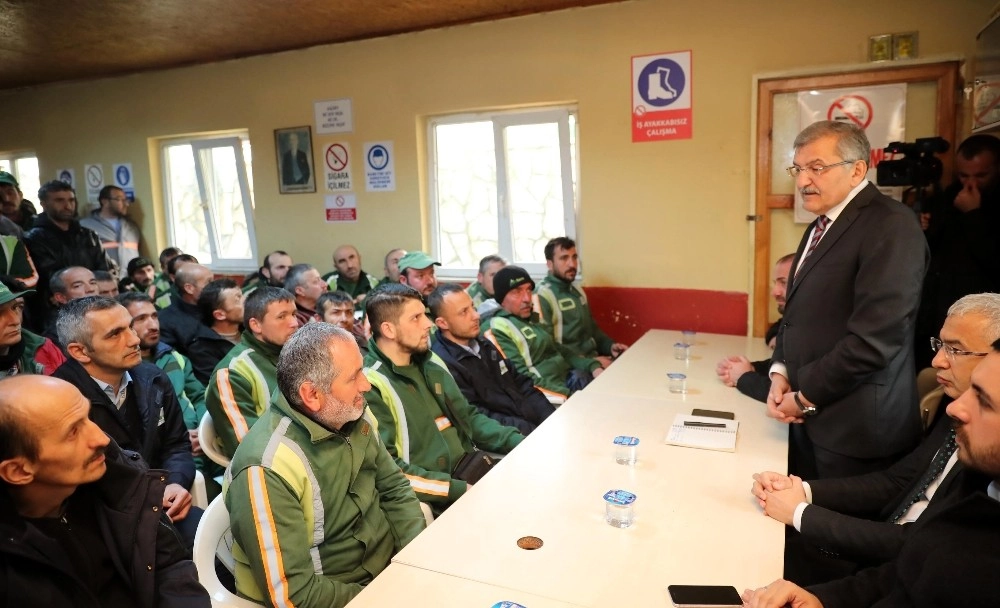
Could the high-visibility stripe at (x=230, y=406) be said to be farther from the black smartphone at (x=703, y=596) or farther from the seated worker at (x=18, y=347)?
the black smartphone at (x=703, y=596)

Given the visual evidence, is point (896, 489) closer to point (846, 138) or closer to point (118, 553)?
point (846, 138)

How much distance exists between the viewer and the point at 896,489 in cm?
195

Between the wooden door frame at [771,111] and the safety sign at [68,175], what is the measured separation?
20.7 feet

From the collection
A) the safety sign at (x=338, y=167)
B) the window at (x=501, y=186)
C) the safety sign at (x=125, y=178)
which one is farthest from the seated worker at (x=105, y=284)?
the safety sign at (x=125, y=178)

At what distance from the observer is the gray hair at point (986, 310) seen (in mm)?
1575

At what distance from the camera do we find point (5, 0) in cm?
370

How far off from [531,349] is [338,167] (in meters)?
2.63

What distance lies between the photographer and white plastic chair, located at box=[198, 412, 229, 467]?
2.38 metres

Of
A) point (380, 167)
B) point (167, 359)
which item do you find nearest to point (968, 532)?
point (167, 359)

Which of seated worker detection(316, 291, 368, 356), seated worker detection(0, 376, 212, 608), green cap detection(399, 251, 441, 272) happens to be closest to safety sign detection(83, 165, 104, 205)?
green cap detection(399, 251, 441, 272)

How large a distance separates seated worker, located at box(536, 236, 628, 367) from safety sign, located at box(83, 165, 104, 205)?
472 centimetres

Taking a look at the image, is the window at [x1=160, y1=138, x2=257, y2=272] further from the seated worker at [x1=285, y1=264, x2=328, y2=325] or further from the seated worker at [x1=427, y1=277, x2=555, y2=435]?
the seated worker at [x1=427, y1=277, x2=555, y2=435]

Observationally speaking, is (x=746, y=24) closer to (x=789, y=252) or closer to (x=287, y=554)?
(x=789, y=252)

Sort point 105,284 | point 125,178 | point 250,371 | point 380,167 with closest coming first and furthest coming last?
point 250,371, point 105,284, point 380,167, point 125,178
